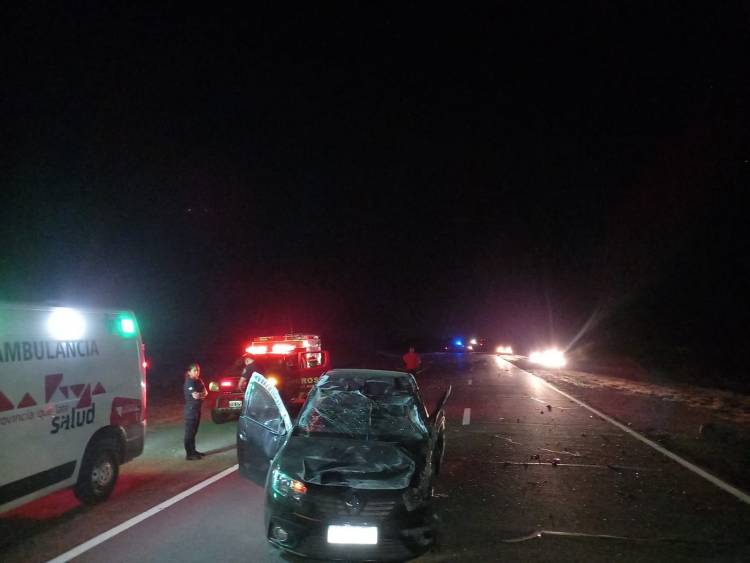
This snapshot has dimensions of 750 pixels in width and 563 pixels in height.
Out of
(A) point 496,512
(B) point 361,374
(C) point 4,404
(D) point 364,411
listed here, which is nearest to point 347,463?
(D) point 364,411

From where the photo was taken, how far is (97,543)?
20.0 ft

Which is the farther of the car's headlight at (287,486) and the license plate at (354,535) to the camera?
the car's headlight at (287,486)

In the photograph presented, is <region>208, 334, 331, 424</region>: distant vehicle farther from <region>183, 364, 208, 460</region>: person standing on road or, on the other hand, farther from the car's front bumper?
the car's front bumper

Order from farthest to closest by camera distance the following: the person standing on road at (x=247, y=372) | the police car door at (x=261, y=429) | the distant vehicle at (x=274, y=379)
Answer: the distant vehicle at (x=274, y=379) → the person standing on road at (x=247, y=372) → the police car door at (x=261, y=429)

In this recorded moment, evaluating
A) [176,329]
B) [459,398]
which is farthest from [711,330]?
[176,329]

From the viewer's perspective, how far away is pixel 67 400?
7191 mm

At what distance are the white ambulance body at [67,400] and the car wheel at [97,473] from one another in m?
0.01

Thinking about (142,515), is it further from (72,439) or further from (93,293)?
(93,293)

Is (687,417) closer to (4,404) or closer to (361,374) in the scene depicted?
(361,374)

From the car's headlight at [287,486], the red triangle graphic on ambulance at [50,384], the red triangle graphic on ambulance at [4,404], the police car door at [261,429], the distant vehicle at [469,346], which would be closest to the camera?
the car's headlight at [287,486]

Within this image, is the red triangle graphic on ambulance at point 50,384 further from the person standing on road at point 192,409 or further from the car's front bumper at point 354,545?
the person standing on road at point 192,409

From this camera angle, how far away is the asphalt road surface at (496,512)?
584 centimetres

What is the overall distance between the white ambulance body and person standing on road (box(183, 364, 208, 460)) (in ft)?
4.96

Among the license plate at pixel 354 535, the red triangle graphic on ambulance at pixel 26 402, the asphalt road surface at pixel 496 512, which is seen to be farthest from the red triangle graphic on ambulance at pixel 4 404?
the license plate at pixel 354 535
